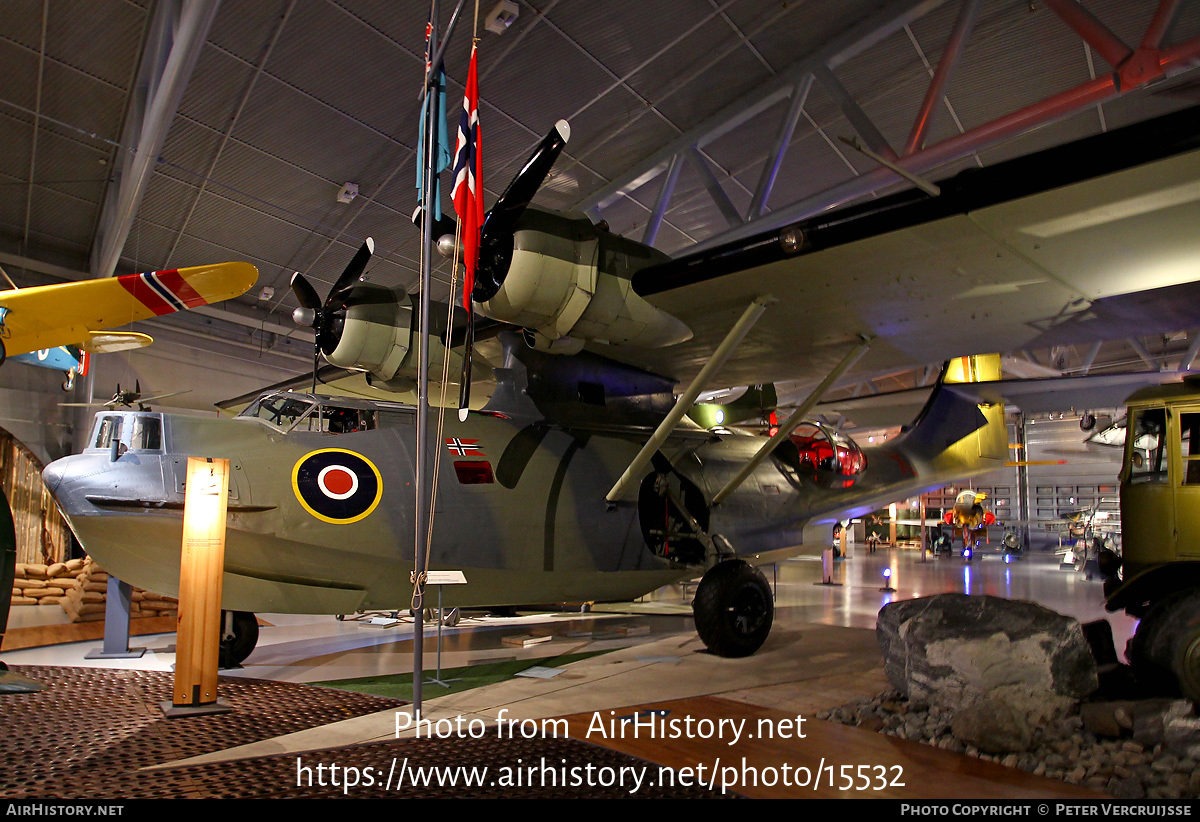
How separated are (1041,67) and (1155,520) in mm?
6240

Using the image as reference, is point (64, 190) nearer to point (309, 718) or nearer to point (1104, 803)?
point (309, 718)

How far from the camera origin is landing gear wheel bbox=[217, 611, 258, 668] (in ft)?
20.7

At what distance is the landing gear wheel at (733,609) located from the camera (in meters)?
7.00

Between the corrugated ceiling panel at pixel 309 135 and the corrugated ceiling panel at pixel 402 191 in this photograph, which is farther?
the corrugated ceiling panel at pixel 402 191

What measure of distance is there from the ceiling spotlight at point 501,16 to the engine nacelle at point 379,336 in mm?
3227

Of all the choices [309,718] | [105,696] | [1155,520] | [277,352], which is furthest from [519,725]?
[277,352]

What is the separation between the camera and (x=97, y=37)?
7668mm

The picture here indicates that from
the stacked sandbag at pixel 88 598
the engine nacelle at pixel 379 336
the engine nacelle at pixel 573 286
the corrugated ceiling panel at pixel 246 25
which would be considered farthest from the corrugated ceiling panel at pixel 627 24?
the stacked sandbag at pixel 88 598

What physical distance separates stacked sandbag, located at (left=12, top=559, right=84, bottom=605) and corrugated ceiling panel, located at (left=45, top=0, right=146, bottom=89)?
7.23 meters

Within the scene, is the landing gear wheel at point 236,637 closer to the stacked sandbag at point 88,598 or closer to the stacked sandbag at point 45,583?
the stacked sandbag at point 88,598

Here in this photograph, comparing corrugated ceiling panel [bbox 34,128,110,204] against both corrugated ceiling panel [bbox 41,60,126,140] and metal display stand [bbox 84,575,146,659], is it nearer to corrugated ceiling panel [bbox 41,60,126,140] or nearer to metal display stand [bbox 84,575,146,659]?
corrugated ceiling panel [bbox 41,60,126,140]

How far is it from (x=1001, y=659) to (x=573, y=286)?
4.36 m

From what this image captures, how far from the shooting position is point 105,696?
5.16 meters

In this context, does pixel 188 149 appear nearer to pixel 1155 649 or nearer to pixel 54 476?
pixel 54 476
